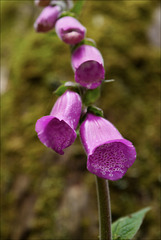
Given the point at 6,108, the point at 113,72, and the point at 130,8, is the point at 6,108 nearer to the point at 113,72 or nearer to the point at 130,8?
the point at 113,72

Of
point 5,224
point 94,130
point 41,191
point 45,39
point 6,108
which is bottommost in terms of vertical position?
point 5,224

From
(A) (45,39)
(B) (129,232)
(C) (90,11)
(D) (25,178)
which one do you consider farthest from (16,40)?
(B) (129,232)

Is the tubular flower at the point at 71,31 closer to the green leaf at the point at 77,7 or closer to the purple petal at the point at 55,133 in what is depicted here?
the green leaf at the point at 77,7

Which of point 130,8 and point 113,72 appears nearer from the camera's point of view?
point 113,72

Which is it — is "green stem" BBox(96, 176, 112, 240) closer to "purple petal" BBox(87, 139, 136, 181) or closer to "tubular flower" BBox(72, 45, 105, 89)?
"purple petal" BBox(87, 139, 136, 181)

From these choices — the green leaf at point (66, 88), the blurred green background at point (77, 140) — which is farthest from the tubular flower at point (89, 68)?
the blurred green background at point (77, 140)

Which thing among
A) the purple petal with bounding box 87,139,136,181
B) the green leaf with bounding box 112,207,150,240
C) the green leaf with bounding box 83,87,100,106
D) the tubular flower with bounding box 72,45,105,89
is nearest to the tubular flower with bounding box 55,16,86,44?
the tubular flower with bounding box 72,45,105,89

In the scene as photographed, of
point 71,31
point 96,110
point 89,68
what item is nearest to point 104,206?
point 96,110

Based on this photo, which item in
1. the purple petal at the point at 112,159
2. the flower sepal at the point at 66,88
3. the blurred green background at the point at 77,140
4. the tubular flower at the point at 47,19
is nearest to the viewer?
the purple petal at the point at 112,159
